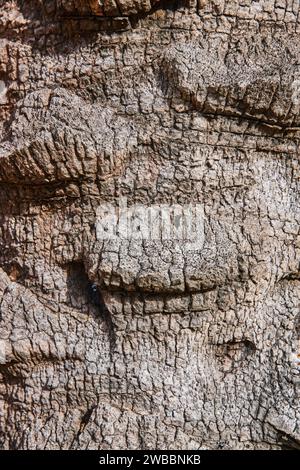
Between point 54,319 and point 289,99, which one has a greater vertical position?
point 289,99

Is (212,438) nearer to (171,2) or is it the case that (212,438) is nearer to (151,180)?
(151,180)

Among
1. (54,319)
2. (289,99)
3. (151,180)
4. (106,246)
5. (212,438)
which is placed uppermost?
(289,99)

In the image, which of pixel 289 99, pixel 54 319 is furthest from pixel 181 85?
pixel 54 319

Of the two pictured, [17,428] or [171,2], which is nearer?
[171,2]

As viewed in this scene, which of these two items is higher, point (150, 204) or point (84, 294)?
point (150, 204)

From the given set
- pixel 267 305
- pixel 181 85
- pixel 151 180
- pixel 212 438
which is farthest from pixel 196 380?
pixel 181 85

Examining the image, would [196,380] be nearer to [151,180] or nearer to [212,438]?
[212,438]
